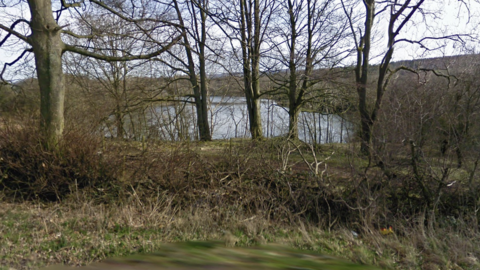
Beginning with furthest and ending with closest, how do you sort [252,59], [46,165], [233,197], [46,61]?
[252,59]
[46,61]
[233,197]
[46,165]

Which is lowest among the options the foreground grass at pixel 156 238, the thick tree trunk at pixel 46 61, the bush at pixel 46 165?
the foreground grass at pixel 156 238

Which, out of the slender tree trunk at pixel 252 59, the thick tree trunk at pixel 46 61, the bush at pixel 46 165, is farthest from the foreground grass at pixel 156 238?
the slender tree trunk at pixel 252 59

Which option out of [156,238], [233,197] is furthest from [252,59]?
[156,238]

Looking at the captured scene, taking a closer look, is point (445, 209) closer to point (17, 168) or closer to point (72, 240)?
point (72, 240)

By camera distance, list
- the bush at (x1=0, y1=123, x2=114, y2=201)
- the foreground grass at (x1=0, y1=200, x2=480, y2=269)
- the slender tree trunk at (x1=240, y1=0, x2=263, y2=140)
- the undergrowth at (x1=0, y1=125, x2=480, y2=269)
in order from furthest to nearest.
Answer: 1. the slender tree trunk at (x1=240, y1=0, x2=263, y2=140)
2. the bush at (x1=0, y1=123, x2=114, y2=201)
3. the undergrowth at (x1=0, y1=125, x2=480, y2=269)
4. the foreground grass at (x1=0, y1=200, x2=480, y2=269)

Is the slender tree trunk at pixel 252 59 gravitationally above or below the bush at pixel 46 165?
above

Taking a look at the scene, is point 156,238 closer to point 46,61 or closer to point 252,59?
point 46,61

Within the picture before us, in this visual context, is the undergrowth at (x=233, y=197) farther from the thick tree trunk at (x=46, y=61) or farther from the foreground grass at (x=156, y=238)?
the thick tree trunk at (x=46, y=61)

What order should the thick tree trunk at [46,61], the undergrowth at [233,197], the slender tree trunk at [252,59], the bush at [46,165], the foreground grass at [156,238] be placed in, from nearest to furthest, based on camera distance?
the foreground grass at [156,238], the undergrowth at [233,197], the bush at [46,165], the thick tree trunk at [46,61], the slender tree trunk at [252,59]

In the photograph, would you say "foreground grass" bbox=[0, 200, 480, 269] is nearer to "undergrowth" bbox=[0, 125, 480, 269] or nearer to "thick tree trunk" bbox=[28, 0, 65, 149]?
"undergrowth" bbox=[0, 125, 480, 269]

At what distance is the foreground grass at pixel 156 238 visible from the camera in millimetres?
4316

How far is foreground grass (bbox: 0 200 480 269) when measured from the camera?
4.32m

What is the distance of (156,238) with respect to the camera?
4992 mm

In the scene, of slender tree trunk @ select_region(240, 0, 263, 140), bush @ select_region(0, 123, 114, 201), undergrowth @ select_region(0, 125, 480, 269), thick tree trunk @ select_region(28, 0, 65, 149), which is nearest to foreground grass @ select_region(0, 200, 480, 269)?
undergrowth @ select_region(0, 125, 480, 269)
